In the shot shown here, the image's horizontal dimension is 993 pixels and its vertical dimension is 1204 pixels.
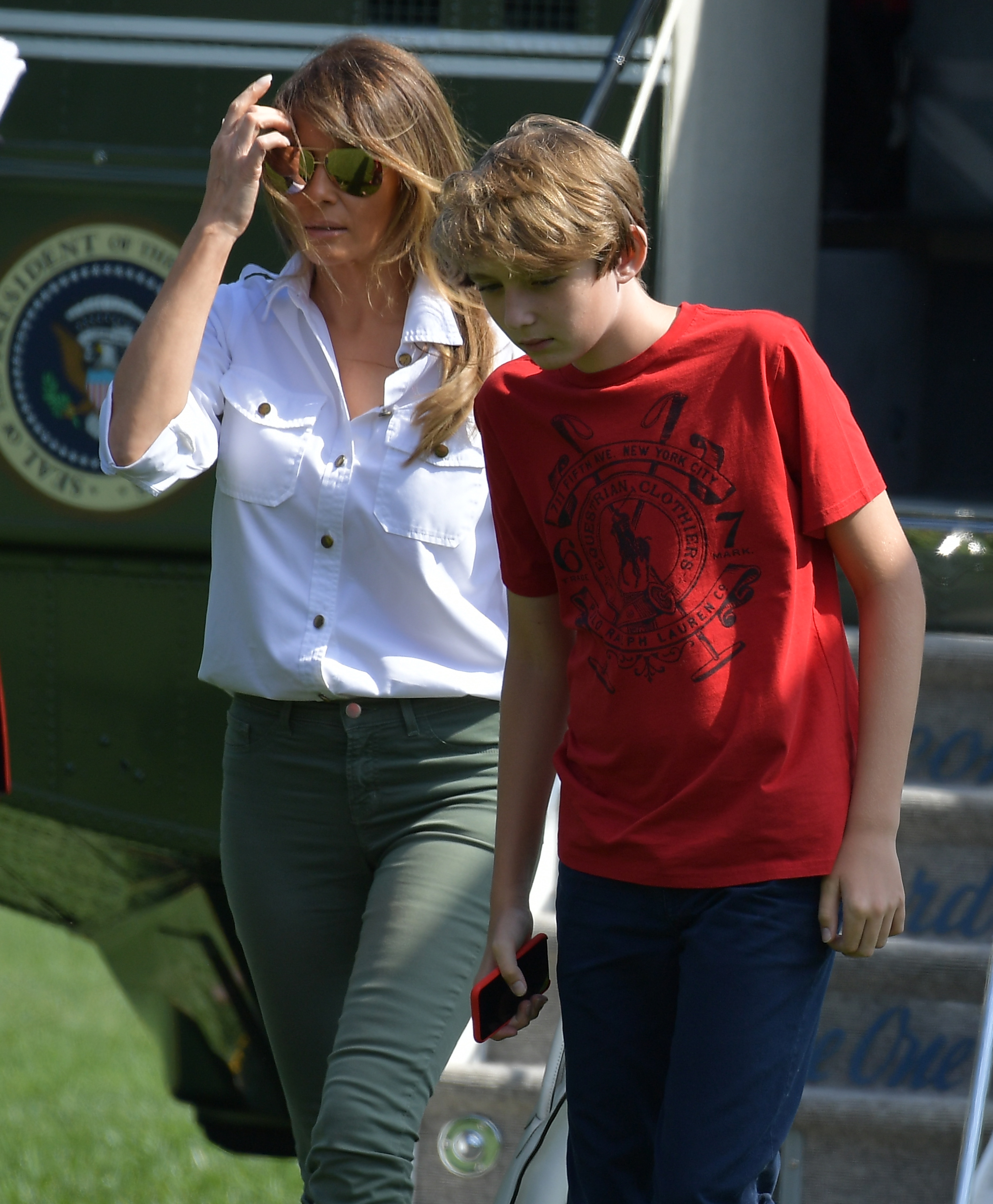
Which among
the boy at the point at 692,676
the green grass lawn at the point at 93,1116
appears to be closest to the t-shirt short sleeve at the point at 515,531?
the boy at the point at 692,676

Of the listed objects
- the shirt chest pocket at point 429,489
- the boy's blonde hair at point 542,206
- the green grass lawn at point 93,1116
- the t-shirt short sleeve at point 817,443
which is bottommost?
the green grass lawn at point 93,1116

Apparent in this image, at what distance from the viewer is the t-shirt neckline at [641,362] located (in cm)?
168

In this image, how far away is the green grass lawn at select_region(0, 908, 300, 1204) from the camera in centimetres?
456

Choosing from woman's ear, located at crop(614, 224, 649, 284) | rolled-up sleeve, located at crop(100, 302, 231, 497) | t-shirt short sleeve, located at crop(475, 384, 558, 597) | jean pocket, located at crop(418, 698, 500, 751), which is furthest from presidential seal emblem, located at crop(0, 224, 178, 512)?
woman's ear, located at crop(614, 224, 649, 284)

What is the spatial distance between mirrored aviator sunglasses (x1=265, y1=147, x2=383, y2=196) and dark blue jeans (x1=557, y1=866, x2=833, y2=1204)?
98 cm

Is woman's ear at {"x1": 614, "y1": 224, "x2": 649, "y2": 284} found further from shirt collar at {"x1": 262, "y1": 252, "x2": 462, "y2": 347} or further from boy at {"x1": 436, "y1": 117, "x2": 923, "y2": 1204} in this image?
shirt collar at {"x1": 262, "y1": 252, "x2": 462, "y2": 347}

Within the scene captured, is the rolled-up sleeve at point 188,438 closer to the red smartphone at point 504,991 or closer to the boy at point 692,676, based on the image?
the boy at point 692,676

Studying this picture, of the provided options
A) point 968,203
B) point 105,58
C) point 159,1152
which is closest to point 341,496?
point 105,58

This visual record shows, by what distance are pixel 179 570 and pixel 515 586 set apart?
6.23 ft

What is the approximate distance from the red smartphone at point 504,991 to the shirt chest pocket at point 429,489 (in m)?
0.57

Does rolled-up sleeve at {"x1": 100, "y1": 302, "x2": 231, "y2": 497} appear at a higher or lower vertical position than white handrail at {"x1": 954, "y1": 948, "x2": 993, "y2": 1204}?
higher

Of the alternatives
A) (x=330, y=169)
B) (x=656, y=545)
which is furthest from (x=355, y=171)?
(x=656, y=545)

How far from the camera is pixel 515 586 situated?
1.86 m

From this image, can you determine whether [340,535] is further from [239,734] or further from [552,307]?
[552,307]
